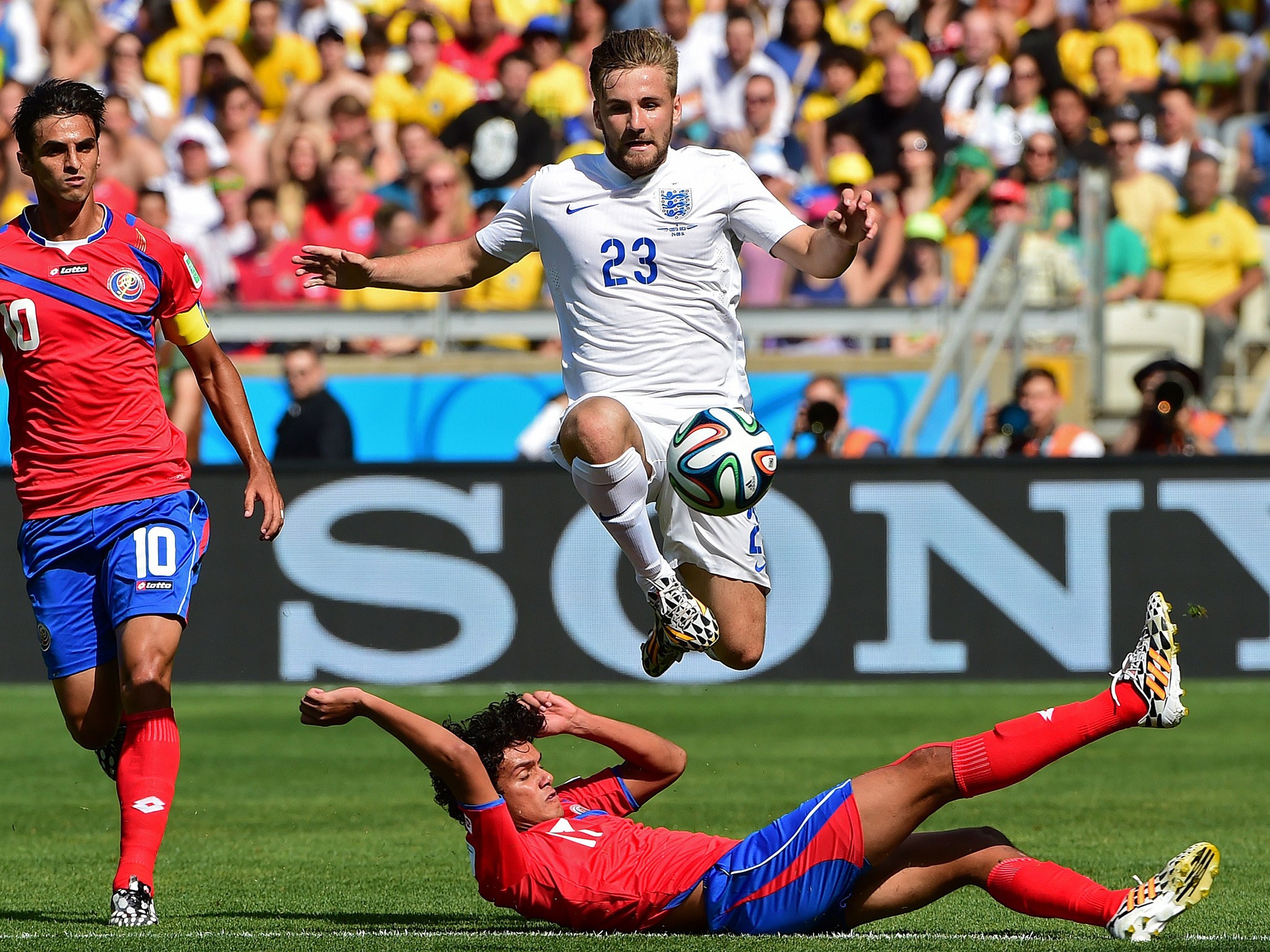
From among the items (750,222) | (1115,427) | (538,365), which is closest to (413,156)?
(538,365)

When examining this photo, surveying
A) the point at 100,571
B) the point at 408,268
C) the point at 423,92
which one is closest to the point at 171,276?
the point at 408,268

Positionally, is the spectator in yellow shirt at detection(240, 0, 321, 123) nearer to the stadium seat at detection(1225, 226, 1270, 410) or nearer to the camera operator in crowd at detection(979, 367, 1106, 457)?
the camera operator in crowd at detection(979, 367, 1106, 457)

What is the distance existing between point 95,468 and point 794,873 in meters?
2.62

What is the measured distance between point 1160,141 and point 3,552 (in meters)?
9.54

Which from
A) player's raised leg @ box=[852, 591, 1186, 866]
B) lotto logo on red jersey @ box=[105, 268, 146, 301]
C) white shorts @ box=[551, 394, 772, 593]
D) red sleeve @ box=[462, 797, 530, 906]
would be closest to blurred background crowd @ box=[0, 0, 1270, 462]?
white shorts @ box=[551, 394, 772, 593]

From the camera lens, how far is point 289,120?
55.1 feet

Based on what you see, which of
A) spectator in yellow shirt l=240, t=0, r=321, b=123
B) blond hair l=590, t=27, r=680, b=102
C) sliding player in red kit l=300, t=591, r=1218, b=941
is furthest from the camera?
spectator in yellow shirt l=240, t=0, r=321, b=123

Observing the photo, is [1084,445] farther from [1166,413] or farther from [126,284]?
[126,284]

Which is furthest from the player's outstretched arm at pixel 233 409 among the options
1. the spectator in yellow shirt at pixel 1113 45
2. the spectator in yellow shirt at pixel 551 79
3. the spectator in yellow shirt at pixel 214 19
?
the spectator in yellow shirt at pixel 214 19

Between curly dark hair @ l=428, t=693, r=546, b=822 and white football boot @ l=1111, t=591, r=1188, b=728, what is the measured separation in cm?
180

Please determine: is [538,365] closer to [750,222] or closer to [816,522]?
[816,522]

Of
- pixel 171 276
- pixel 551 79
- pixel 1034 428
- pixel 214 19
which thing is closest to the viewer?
pixel 171 276

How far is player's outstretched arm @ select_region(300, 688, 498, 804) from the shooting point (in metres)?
5.46

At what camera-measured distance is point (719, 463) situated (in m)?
6.66
